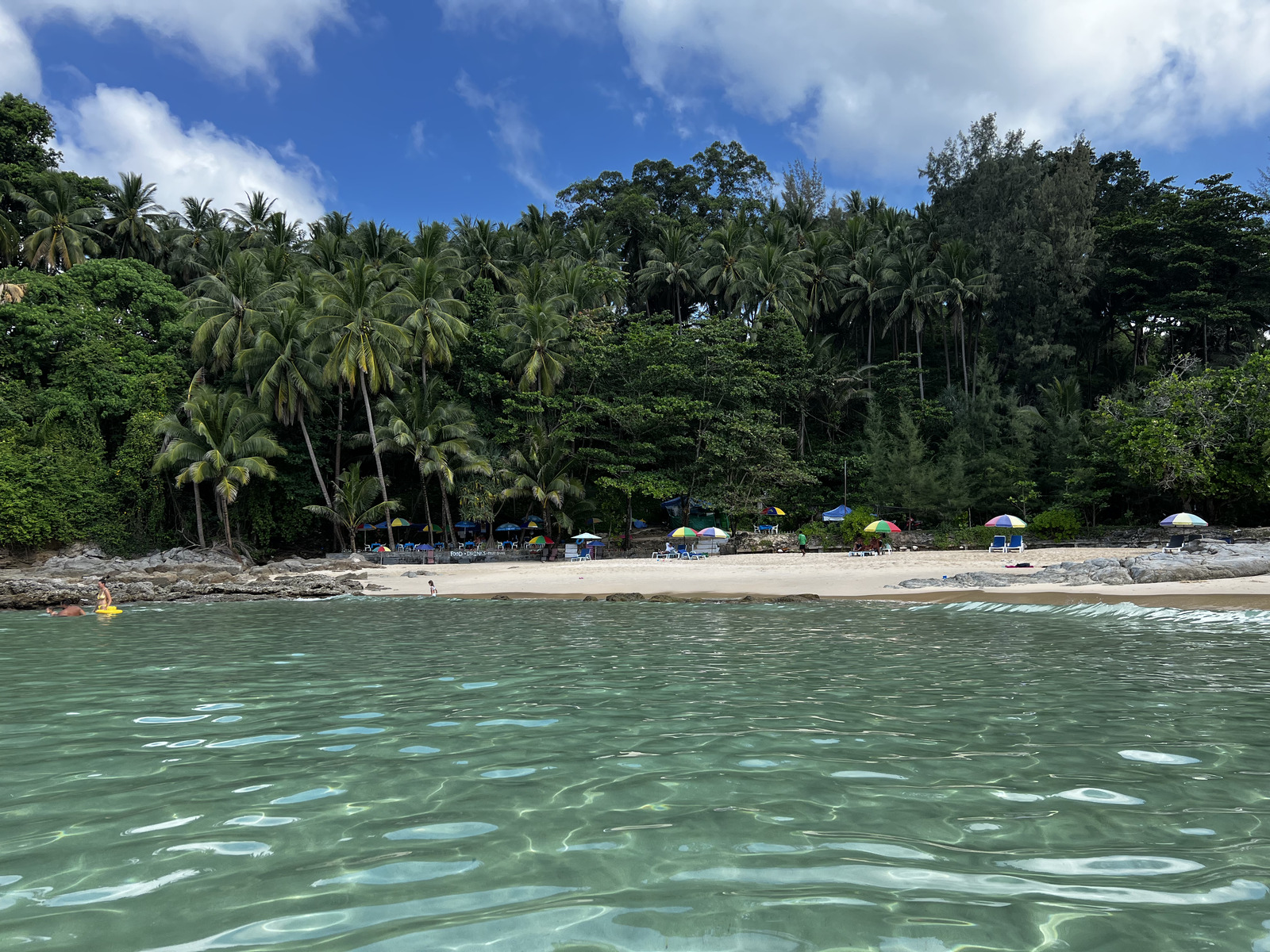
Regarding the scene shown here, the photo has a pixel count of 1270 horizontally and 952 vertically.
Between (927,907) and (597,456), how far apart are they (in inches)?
1386

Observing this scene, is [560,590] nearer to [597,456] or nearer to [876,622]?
[876,622]

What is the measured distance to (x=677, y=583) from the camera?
20.2 meters

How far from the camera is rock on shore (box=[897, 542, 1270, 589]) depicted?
15.8m

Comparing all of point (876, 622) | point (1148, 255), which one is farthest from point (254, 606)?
point (1148, 255)

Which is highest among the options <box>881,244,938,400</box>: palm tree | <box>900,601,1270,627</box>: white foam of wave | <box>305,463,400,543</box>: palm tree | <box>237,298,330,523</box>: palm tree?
<box>881,244,938,400</box>: palm tree

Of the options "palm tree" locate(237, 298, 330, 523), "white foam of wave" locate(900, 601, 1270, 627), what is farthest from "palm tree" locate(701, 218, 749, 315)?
"white foam of wave" locate(900, 601, 1270, 627)

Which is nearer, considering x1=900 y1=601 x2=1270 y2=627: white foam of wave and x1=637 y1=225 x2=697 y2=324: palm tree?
x1=900 y1=601 x2=1270 y2=627: white foam of wave

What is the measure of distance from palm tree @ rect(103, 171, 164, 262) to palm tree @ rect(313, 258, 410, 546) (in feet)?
55.8

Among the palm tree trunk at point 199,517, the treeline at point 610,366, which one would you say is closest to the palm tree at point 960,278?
the treeline at point 610,366

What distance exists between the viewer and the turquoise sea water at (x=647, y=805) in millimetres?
2613

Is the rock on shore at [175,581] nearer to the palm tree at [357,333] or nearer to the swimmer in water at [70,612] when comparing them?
the swimmer in water at [70,612]

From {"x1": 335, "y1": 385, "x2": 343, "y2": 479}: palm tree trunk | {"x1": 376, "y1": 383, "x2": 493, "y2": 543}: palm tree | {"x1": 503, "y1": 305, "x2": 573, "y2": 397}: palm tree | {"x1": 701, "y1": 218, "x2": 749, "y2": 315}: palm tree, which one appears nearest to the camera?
{"x1": 376, "y1": 383, "x2": 493, "y2": 543}: palm tree

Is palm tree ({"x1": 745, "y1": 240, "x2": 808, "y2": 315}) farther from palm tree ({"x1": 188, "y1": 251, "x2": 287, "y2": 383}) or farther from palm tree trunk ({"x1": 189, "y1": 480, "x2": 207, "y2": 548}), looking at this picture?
palm tree trunk ({"x1": 189, "y1": 480, "x2": 207, "y2": 548})

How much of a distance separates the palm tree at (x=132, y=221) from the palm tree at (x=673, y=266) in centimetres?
2846
